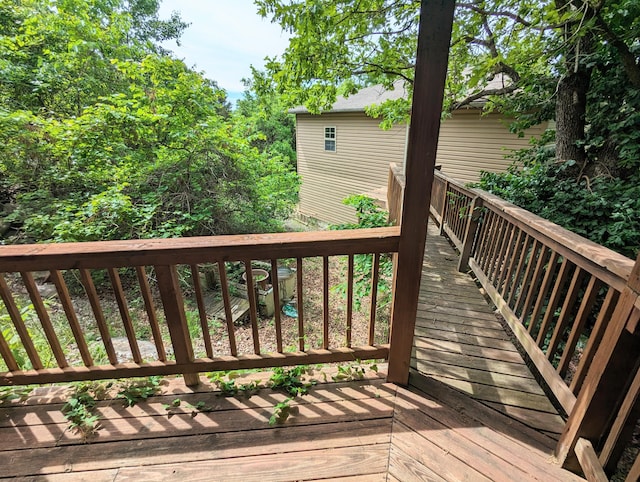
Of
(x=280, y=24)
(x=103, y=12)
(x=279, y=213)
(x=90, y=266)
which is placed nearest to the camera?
(x=90, y=266)

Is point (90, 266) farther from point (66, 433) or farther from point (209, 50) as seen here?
point (209, 50)

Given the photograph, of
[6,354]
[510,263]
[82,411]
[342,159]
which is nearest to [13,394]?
[6,354]

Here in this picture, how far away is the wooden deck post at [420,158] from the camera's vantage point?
1.14 m

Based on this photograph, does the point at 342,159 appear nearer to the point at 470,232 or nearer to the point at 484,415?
the point at 470,232

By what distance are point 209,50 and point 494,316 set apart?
3806mm

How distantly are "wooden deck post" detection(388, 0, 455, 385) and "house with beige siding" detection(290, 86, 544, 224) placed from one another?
6.18 metres

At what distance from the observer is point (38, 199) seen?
4.73 m

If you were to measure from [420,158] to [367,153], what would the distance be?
9.52 m

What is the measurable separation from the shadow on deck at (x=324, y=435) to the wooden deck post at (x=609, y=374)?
0.24 meters

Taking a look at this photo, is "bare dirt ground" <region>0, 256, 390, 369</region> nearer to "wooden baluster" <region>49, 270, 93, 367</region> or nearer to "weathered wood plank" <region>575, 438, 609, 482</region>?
"wooden baluster" <region>49, 270, 93, 367</region>

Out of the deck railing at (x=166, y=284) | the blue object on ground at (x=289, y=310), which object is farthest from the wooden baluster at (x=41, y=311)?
the blue object on ground at (x=289, y=310)

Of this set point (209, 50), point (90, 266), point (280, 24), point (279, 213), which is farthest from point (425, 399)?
point (279, 213)

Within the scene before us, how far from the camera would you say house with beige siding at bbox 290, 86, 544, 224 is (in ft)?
24.6

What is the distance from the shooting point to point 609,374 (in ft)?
3.62
